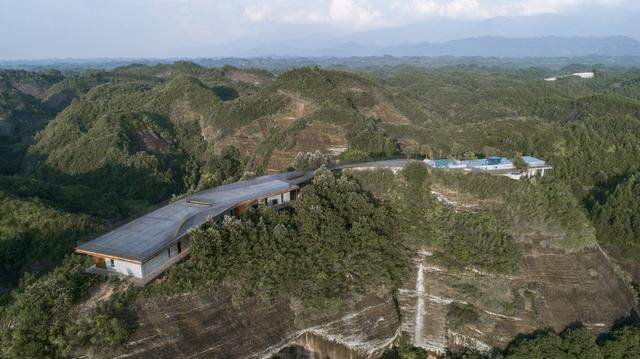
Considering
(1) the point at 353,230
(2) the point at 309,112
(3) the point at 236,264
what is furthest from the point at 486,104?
(3) the point at 236,264

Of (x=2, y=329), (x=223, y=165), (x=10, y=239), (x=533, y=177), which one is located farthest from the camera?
(x=223, y=165)

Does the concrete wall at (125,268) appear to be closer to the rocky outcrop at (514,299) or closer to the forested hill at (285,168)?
the forested hill at (285,168)

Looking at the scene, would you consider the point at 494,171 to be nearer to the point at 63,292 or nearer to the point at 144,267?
the point at 144,267

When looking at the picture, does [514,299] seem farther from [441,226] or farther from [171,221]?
[171,221]

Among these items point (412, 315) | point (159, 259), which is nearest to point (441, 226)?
point (412, 315)

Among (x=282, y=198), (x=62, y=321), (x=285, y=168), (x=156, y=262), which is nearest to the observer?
(x=62, y=321)

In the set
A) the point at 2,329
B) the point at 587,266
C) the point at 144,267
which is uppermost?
the point at 144,267

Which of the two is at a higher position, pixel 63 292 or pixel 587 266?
pixel 63 292
